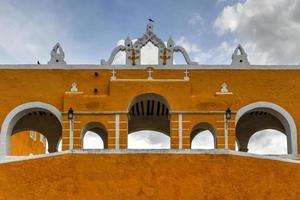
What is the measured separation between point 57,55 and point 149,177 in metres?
8.89

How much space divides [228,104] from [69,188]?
7.91 metres

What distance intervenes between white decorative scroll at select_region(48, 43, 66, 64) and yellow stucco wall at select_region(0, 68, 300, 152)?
1.38 feet

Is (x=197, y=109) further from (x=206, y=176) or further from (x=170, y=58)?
(x=206, y=176)

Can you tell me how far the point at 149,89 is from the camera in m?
20.2

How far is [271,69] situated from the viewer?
70.5 feet

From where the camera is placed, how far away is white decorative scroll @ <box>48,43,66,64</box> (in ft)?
70.4

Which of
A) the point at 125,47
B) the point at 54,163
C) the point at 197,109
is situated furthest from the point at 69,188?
the point at 125,47

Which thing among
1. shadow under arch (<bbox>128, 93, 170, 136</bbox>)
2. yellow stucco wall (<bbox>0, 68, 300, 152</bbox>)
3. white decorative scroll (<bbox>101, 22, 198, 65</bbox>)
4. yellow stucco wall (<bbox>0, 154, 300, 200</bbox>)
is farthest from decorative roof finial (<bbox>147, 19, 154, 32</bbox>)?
yellow stucco wall (<bbox>0, 154, 300, 200</bbox>)

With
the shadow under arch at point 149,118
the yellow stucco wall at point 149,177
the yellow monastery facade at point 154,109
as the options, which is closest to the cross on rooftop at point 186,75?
the yellow monastery facade at point 154,109

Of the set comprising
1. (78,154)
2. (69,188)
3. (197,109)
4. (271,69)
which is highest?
(271,69)

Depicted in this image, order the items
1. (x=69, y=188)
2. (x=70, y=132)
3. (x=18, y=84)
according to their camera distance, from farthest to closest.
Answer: (x=18, y=84), (x=70, y=132), (x=69, y=188)

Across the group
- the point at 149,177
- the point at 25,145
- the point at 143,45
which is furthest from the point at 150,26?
the point at 25,145

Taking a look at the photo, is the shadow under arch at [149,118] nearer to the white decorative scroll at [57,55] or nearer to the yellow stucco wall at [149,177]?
the white decorative scroll at [57,55]

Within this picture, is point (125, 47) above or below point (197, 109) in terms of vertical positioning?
above
